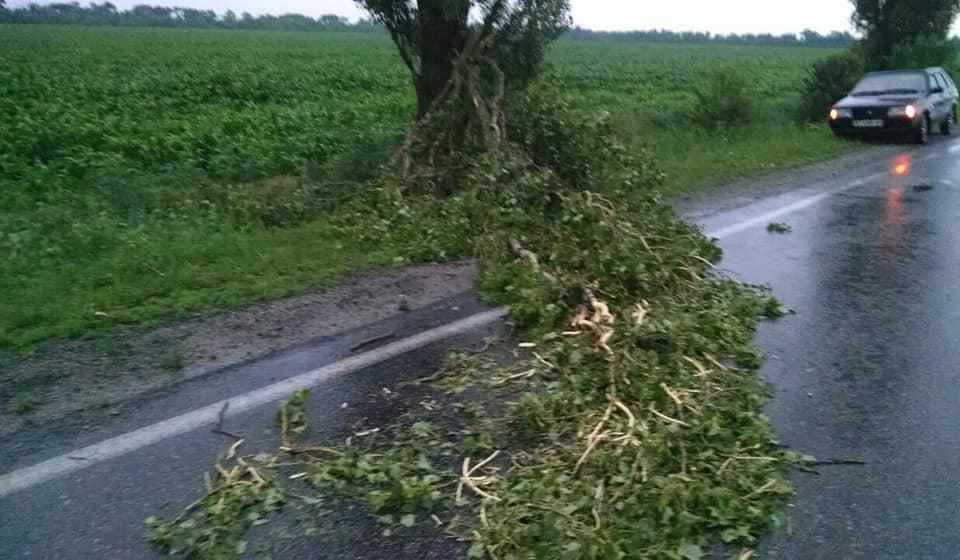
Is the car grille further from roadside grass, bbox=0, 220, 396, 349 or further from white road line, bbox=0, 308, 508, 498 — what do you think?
white road line, bbox=0, 308, 508, 498

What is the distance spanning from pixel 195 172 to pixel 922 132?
1380 centimetres

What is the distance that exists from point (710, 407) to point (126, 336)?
3.54 meters

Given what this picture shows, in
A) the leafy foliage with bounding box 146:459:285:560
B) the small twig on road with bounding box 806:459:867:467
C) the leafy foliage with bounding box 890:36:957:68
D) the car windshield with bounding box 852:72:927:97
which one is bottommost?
the small twig on road with bounding box 806:459:867:467

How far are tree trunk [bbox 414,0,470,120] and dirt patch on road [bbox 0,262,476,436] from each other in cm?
466

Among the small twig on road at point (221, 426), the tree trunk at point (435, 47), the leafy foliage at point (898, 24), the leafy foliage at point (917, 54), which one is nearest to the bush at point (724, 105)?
the leafy foliage at point (917, 54)

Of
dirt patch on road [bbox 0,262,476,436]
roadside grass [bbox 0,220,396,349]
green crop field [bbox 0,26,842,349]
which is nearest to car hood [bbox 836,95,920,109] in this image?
green crop field [bbox 0,26,842,349]

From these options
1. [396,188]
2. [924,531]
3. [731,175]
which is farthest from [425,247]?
[731,175]

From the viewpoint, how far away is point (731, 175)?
513 inches

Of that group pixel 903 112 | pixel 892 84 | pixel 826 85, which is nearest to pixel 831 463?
pixel 903 112

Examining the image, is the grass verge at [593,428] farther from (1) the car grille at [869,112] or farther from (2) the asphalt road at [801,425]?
(1) the car grille at [869,112]

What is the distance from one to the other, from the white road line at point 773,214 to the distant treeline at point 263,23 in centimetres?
8235

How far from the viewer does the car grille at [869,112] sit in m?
17.6

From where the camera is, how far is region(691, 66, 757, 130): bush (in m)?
19.1

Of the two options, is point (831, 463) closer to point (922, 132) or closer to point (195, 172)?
point (195, 172)
